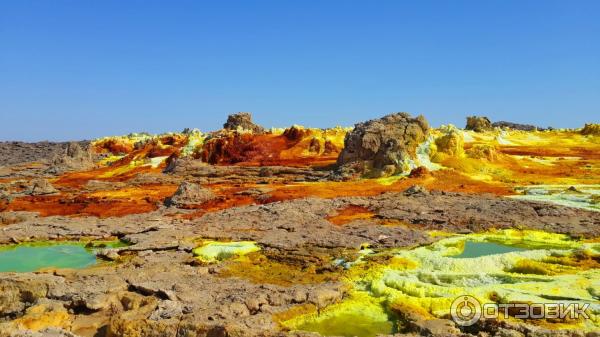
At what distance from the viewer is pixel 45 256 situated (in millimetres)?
18891

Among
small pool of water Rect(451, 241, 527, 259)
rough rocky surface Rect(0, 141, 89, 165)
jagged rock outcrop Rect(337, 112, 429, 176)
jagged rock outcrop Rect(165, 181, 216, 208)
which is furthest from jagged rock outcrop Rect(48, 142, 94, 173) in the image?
small pool of water Rect(451, 241, 527, 259)

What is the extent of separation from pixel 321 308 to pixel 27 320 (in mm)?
6271

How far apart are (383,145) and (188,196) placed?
15404 millimetres

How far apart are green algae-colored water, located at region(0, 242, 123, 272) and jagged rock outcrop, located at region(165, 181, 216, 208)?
7.57 m

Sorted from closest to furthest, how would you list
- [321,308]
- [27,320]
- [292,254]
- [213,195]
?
1. [27,320]
2. [321,308]
3. [292,254]
4. [213,195]

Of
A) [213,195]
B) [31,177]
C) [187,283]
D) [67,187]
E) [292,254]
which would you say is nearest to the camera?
[187,283]

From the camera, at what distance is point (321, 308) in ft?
37.2

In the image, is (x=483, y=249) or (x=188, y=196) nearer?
(x=483, y=249)

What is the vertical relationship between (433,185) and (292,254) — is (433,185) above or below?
above

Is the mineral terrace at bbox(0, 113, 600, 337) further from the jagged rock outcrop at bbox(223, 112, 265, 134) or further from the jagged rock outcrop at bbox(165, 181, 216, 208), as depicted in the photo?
the jagged rock outcrop at bbox(223, 112, 265, 134)

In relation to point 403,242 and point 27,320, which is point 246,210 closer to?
point 403,242

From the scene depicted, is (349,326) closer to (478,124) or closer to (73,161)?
(73,161)

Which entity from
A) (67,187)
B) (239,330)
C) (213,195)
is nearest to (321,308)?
(239,330)

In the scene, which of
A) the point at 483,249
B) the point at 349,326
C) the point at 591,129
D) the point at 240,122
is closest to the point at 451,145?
the point at 483,249
